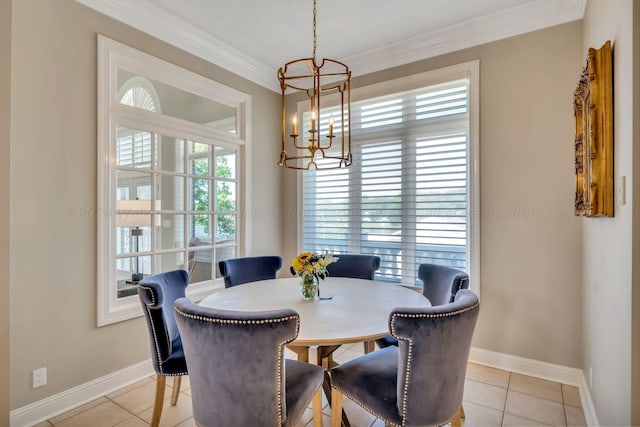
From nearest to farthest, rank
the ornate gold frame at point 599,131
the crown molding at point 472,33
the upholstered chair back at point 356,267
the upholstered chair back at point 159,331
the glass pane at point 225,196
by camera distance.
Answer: the ornate gold frame at point 599,131, the upholstered chair back at point 159,331, the crown molding at point 472,33, the upholstered chair back at point 356,267, the glass pane at point 225,196

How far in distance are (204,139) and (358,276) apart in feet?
6.06

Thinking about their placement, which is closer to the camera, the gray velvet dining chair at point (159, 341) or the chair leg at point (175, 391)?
the gray velvet dining chair at point (159, 341)

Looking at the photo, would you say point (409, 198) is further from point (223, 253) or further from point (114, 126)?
point (114, 126)

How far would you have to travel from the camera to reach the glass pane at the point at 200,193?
9.89 feet

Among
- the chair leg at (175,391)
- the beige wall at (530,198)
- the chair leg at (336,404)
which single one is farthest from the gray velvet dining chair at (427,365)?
the beige wall at (530,198)

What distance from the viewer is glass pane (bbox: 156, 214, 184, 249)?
2748 millimetres

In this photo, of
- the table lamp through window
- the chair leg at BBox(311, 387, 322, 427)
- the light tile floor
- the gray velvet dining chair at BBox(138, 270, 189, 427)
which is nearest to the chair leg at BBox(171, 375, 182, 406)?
the light tile floor

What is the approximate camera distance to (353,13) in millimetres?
2590

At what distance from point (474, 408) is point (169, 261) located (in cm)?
249

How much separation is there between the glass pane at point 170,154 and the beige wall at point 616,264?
2.85 metres

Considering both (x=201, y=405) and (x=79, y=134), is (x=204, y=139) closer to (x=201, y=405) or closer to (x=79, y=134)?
(x=79, y=134)

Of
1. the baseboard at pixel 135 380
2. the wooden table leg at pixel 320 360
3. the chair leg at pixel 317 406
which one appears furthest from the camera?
the baseboard at pixel 135 380

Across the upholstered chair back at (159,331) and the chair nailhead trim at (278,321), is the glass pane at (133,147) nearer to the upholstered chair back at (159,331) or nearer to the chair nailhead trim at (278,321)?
the upholstered chair back at (159,331)

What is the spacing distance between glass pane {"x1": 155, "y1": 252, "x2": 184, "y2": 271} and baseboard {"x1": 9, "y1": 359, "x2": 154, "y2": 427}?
721mm
